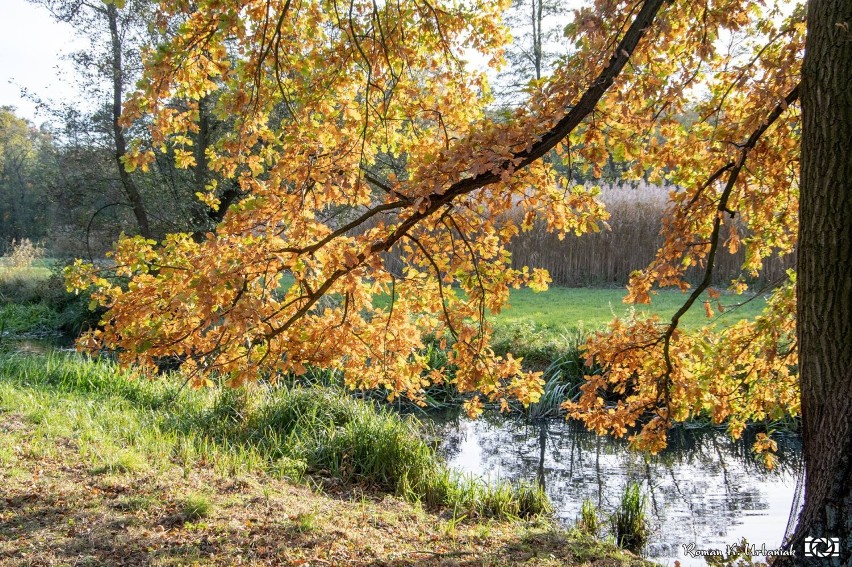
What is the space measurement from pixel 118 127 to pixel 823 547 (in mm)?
10835

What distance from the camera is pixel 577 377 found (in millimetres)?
8820

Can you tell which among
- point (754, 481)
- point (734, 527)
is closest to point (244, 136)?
point (734, 527)

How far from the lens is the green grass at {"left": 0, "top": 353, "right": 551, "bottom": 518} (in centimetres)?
508

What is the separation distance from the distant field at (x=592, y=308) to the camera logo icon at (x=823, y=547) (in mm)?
6767

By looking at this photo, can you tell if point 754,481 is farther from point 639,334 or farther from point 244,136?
point 244,136

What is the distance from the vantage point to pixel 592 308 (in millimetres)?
12430

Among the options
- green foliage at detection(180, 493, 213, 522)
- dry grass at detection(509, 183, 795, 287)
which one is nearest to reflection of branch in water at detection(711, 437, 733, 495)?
green foliage at detection(180, 493, 213, 522)

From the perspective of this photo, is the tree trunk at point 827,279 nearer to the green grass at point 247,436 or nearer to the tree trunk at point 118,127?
the green grass at point 247,436

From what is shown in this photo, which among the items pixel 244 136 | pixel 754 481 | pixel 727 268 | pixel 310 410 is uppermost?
pixel 244 136

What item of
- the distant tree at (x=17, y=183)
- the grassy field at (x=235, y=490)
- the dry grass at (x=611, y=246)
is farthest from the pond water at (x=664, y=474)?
the distant tree at (x=17, y=183)

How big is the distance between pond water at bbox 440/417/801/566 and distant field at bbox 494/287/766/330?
213 centimetres

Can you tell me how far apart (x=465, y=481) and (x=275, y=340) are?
258cm

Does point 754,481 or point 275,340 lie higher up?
point 275,340

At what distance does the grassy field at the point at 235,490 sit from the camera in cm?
354
